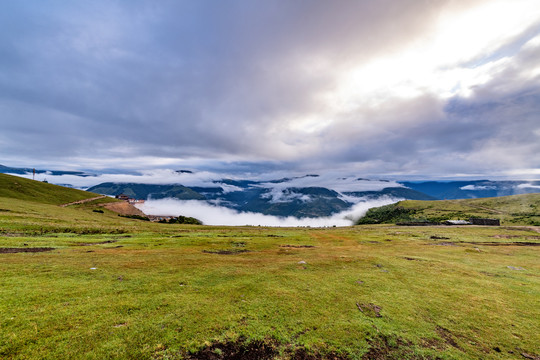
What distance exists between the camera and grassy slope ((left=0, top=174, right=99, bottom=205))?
349 ft

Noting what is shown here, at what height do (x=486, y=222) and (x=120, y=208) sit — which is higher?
(x=120, y=208)

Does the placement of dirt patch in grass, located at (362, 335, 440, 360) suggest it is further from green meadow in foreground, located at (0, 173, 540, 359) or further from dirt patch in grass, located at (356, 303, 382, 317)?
A: dirt patch in grass, located at (356, 303, 382, 317)

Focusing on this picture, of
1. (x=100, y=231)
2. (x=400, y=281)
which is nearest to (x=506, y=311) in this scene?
(x=400, y=281)

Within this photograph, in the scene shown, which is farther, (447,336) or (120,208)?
(120,208)

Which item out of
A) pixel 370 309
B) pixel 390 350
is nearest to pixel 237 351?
pixel 390 350

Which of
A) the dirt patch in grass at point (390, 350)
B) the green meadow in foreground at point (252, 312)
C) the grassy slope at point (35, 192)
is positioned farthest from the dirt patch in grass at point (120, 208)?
the dirt patch in grass at point (390, 350)

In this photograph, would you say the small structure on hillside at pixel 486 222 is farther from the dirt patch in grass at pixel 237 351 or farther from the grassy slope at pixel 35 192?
the grassy slope at pixel 35 192

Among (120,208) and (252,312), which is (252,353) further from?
(120,208)

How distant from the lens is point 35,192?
119 m

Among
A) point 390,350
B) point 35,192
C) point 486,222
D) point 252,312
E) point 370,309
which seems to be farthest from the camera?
point 35,192

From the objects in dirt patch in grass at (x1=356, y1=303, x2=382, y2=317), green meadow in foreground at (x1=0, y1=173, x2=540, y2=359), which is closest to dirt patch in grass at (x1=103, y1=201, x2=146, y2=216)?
green meadow in foreground at (x1=0, y1=173, x2=540, y2=359)

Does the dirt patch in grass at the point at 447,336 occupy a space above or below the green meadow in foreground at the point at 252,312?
below

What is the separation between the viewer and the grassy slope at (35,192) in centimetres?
10638

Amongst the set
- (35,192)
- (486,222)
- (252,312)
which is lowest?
(486,222)
